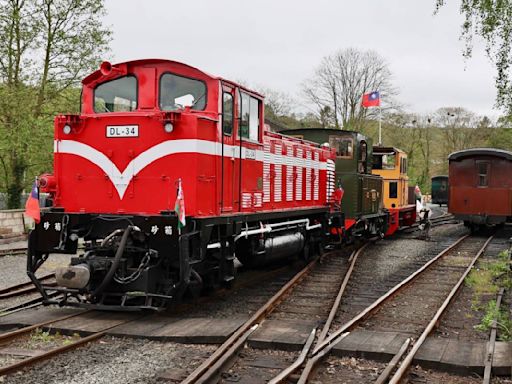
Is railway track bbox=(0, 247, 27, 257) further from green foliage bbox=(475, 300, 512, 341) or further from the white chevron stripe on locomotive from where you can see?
green foliage bbox=(475, 300, 512, 341)

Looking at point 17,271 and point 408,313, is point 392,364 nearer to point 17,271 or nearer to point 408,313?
point 408,313

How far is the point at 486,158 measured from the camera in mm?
21109

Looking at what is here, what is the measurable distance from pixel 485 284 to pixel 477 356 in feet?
17.3

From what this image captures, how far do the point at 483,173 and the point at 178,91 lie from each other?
1640cm

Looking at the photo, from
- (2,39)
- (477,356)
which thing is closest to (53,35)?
(2,39)

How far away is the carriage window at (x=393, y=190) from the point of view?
21172mm

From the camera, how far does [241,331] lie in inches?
266

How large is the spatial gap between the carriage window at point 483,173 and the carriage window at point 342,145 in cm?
835

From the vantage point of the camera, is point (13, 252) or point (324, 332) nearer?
point (324, 332)

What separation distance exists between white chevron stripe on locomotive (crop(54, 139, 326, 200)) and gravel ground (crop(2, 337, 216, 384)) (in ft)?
7.63

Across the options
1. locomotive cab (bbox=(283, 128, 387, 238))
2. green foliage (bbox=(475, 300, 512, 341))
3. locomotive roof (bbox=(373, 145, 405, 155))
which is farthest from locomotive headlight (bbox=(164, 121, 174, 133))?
locomotive roof (bbox=(373, 145, 405, 155))

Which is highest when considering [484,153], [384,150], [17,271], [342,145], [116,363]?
[384,150]

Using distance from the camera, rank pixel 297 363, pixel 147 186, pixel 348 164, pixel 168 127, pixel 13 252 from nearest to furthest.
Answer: pixel 297 363
pixel 168 127
pixel 147 186
pixel 13 252
pixel 348 164

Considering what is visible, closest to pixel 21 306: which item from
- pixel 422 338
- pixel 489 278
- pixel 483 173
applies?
pixel 422 338
